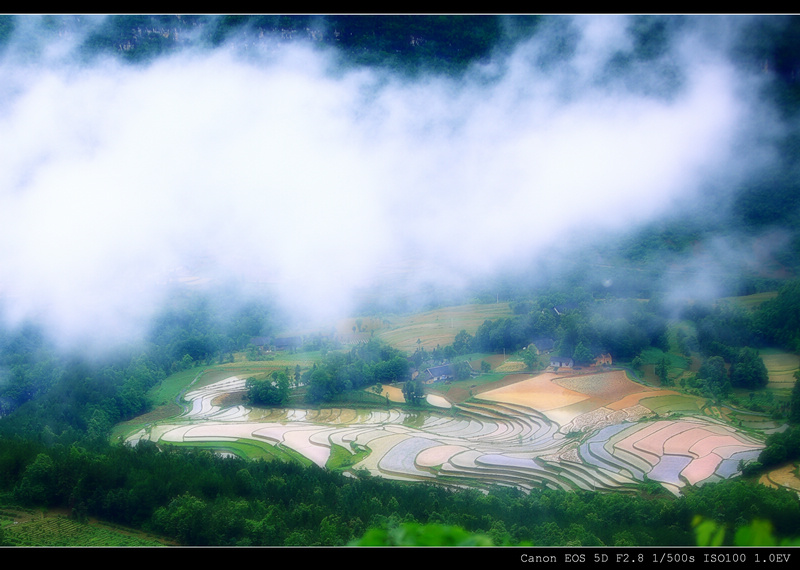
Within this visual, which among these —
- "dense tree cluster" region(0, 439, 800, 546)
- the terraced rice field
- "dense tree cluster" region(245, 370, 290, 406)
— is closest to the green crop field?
"dense tree cluster" region(0, 439, 800, 546)

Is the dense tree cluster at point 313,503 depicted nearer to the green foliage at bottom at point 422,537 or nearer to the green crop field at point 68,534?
the green crop field at point 68,534

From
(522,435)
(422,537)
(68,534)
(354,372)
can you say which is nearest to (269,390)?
(354,372)

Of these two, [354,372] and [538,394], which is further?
[354,372]

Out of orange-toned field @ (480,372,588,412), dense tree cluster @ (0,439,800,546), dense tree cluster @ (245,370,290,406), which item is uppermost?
dense tree cluster @ (245,370,290,406)

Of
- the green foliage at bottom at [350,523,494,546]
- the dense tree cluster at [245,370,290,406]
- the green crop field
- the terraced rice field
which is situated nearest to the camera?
the green foliage at bottom at [350,523,494,546]

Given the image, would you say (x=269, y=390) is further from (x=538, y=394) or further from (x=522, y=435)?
(x=538, y=394)

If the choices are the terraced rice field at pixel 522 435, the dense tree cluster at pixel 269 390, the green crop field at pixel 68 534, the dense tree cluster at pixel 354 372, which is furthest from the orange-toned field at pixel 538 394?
the green crop field at pixel 68 534

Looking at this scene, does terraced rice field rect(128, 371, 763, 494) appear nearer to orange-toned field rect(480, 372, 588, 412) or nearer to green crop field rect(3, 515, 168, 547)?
orange-toned field rect(480, 372, 588, 412)

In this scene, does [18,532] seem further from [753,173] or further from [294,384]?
[753,173]
